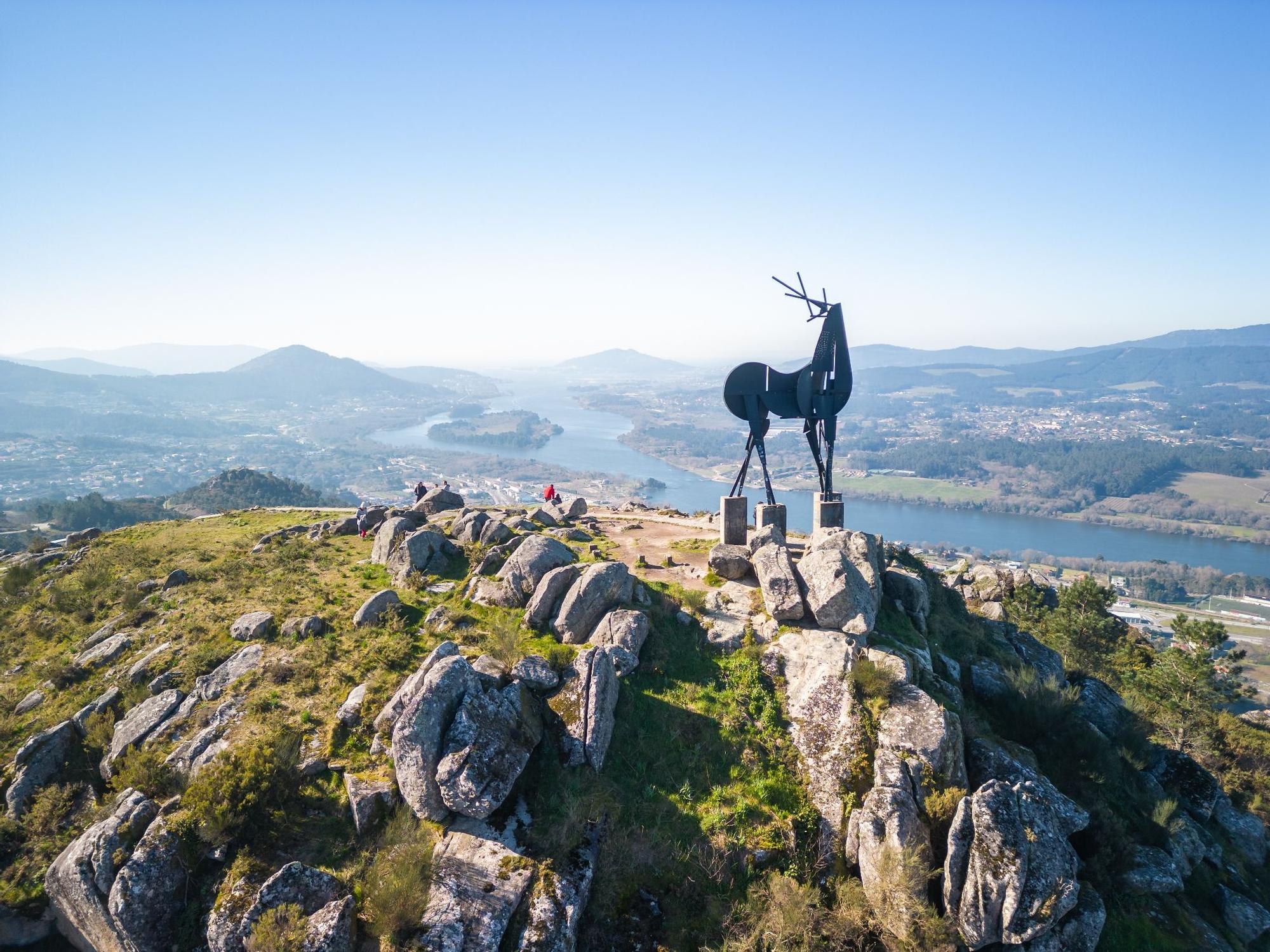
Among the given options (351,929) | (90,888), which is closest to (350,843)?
(351,929)

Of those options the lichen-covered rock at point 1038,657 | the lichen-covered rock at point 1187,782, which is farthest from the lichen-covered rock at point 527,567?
the lichen-covered rock at point 1187,782

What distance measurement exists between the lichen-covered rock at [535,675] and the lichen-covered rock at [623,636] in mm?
1753

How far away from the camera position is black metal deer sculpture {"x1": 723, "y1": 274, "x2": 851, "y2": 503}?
25.9 metres

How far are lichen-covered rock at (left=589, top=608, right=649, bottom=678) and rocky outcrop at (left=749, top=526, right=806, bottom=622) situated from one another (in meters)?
4.05

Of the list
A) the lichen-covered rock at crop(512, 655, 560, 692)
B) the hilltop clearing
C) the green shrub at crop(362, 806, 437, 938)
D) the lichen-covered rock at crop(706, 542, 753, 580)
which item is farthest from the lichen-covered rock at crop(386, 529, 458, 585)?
the green shrub at crop(362, 806, 437, 938)

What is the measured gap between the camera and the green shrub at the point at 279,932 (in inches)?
396

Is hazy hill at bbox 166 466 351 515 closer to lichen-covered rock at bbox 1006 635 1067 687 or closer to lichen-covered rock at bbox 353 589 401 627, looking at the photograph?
lichen-covered rock at bbox 353 589 401 627

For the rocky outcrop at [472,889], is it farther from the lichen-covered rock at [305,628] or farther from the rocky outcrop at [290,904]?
the lichen-covered rock at [305,628]

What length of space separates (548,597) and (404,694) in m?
5.60

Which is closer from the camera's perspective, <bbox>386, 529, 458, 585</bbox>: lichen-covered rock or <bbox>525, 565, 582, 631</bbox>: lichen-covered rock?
<bbox>525, 565, 582, 631</bbox>: lichen-covered rock

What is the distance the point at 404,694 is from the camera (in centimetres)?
1428

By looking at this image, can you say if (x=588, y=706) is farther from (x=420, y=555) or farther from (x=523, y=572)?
(x=420, y=555)

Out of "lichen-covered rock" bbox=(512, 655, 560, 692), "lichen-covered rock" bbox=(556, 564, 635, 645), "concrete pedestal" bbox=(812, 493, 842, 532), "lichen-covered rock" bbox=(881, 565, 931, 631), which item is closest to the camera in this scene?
"lichen-covered rock" bbox=(512, 655, 560, 692)

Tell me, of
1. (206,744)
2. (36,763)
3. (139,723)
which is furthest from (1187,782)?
(36,763)
